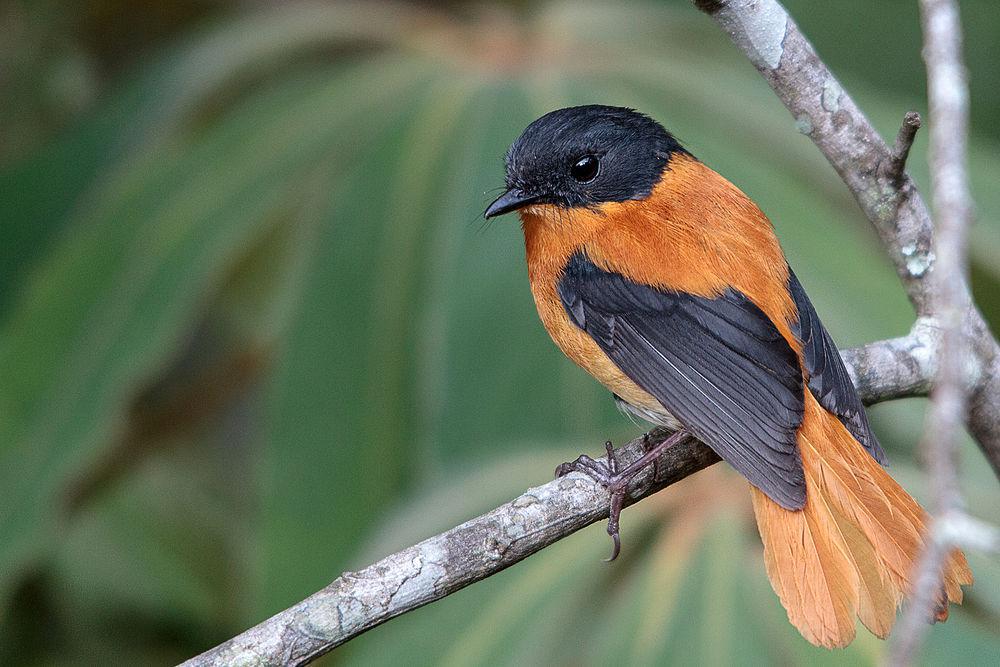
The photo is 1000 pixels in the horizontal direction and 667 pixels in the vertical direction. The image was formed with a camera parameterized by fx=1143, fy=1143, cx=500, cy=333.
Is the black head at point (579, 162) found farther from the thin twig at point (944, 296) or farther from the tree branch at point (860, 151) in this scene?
the thin twig at point (944, 296)

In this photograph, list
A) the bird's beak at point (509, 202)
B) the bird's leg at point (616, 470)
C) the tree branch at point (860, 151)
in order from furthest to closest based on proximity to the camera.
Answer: the bird's beak at point (509, 202)
the bird's leg at point (616, 470)
the tree branch at point (860, 151)

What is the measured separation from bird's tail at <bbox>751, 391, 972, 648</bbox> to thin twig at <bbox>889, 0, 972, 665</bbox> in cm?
88

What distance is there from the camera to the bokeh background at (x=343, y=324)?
2826mm

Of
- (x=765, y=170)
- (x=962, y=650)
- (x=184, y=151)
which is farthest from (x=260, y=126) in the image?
(x=962, y=650)

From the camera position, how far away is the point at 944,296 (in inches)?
44.3

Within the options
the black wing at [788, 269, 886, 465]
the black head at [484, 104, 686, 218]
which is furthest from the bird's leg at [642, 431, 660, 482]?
the black head at [484, 104, 686, 218]

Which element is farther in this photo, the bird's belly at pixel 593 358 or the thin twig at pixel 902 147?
the bird's belly at pixel 593 358

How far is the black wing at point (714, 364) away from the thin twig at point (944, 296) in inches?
38.8

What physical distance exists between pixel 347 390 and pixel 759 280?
1.40 m

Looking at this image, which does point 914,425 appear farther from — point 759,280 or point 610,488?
point 610,488

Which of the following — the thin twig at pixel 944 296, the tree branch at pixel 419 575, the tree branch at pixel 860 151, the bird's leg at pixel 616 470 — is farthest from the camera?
the bird's leg at pixel 616 470

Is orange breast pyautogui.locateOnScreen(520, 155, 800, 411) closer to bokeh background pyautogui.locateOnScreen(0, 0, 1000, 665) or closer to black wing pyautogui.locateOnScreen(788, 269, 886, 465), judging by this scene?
black wing pyautogui.locateOnScreen(788, 269, 886, 465)

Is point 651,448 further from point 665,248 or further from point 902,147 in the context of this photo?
point 902,147

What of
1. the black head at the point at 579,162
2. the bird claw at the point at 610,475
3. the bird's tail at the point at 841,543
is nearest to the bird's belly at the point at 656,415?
the bird claw at the point at 610,475
